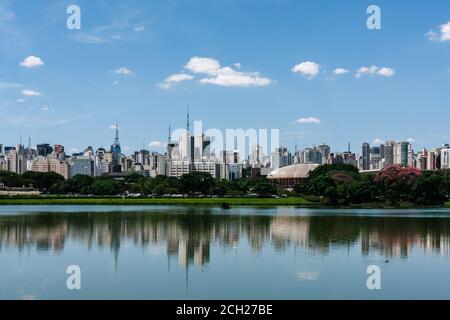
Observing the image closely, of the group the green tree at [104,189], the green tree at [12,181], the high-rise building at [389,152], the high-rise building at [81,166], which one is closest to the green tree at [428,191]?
the green tree at [104,189]

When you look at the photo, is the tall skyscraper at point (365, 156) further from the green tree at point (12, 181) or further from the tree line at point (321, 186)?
the green tree at point (12, 181)

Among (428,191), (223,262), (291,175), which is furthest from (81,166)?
(223,262)

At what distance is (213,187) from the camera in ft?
271

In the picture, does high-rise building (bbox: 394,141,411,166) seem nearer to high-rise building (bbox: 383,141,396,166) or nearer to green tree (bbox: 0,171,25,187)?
high-rise building (bbox: 383,141,396,166)

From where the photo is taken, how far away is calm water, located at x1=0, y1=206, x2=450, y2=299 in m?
12.8

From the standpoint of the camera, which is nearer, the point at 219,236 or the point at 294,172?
the point at 219,236

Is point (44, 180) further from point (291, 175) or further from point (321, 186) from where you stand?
point (321, 186)

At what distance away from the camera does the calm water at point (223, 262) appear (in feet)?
41.9

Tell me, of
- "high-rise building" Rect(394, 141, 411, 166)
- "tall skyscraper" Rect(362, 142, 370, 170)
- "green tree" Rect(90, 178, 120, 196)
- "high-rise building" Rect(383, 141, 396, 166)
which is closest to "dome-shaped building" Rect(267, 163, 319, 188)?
"green tree" Rect(90, 178, 120, 196)

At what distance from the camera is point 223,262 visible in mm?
16812

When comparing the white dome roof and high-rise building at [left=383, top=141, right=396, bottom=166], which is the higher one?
high-rise building at [left=383, top=141, right=396, bottom=166]
